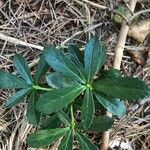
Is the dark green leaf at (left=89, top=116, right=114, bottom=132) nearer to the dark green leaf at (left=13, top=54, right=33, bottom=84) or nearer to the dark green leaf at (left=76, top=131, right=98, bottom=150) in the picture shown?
the dark green leaf at (left=76, top=131, right=98, bottom=150)

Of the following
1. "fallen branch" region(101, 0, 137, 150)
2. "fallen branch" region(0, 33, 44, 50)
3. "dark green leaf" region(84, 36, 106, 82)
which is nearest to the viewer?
"dark green leaf" region(84, 36, 106, 82)

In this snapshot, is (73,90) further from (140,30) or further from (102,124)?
(140,30)

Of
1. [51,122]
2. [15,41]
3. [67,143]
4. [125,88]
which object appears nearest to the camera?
[125,88]

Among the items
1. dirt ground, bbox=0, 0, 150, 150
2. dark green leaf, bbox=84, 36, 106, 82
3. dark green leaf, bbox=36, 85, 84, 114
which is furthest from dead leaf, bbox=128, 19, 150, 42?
dark green leaf, bbox=36, 85, 84, 114

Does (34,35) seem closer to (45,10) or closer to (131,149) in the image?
(45,10)

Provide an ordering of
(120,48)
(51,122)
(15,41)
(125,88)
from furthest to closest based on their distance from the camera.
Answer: (15,41), (120,48), (51,122), (125,88)

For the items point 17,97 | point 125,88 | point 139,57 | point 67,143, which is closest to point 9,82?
point 17,97

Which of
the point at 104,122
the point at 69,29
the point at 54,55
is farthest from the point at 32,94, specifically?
the point at 69,29
